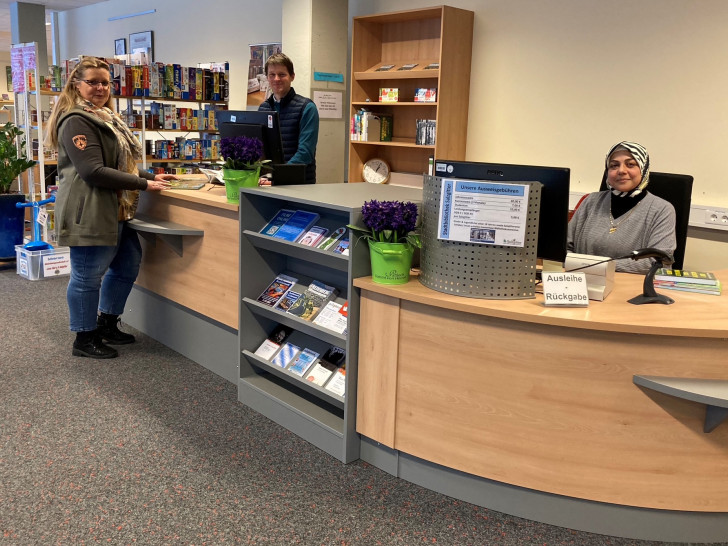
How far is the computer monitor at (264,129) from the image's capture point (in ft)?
11.7

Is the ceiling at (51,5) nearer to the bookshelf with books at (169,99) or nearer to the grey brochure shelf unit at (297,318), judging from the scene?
the bookshelf with books at (169,99)

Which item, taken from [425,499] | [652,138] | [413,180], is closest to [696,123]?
[652,138]

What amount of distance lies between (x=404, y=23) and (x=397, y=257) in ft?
12.4

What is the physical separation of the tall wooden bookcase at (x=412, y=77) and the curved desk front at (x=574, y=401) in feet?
9.89

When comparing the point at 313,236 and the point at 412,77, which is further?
the point at 412,77

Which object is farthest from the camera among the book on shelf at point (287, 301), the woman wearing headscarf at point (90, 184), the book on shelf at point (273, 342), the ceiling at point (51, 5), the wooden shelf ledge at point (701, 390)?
the ceiling at point (51, 5)

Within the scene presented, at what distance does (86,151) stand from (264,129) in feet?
3.01

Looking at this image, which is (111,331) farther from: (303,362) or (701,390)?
(701,390)

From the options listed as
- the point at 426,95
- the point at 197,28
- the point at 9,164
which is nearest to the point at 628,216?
the point at 426,95

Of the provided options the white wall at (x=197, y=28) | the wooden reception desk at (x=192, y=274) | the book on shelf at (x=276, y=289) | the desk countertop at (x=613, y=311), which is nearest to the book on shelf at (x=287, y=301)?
the book on shelf at (x=276, y=289)

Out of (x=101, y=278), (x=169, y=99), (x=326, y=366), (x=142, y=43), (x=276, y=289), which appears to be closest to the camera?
(x=326, y=366)

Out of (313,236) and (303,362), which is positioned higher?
(313,236)

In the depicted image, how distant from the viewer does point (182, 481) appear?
2557mm

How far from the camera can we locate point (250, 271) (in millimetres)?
3191
